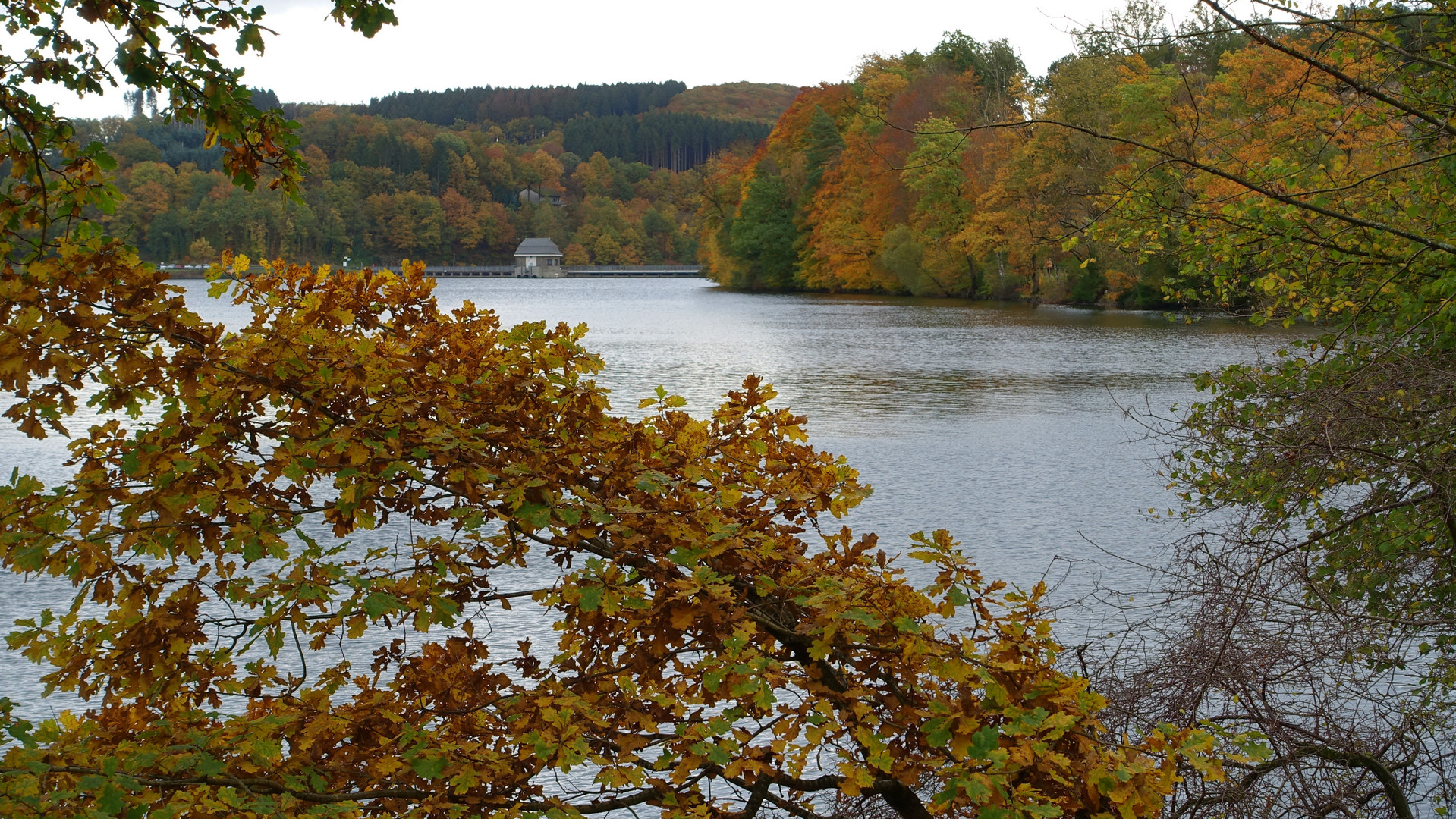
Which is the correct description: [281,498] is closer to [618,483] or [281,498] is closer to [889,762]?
[618,483]

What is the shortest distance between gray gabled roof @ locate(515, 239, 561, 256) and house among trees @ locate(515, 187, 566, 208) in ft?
33.8

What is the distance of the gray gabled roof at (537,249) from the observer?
436 ft

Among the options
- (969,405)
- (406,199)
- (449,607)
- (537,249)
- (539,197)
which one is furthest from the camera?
(539,197)

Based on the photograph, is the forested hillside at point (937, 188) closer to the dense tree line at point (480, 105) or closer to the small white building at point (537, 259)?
the small white building at point (537, 259)

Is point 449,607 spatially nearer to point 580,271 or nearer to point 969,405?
point 969,405

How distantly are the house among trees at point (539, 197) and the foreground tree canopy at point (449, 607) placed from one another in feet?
471

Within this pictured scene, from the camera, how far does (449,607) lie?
2654mm

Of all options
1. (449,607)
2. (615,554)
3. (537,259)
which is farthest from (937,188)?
(537,259)

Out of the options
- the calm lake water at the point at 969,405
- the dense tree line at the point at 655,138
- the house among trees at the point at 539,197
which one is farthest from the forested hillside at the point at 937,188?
the dense tree line at the point at 655,138

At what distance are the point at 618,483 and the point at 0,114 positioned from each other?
7.86ft

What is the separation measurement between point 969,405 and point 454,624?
56.2ft

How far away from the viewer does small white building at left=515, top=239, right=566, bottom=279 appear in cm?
13138

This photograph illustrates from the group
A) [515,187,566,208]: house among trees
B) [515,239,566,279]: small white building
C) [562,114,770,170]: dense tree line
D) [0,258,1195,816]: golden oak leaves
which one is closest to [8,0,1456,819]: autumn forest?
[0,258,1195,816]: golden oak leaves

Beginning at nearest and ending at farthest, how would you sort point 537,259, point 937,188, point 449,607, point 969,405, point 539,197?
1. point 449,607
2. point 969,405
3. point 937,188
4. point 537,259
5. point 539,197
